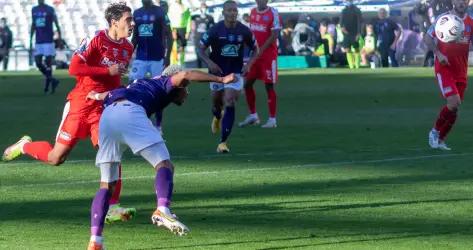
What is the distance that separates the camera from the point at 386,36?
4909 centimetres

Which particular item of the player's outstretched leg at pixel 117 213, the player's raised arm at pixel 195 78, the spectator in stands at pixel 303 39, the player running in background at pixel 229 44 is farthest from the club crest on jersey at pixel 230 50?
the spectator in stands at pixel 303 39

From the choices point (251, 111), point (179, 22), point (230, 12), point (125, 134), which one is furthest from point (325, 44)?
point (125, 134)

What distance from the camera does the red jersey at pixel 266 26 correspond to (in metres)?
25.0

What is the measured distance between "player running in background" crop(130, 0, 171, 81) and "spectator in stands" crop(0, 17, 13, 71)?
31.9m

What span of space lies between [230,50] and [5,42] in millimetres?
34993

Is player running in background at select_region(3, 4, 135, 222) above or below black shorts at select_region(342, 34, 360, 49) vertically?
above

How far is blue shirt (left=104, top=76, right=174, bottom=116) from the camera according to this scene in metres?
10.6

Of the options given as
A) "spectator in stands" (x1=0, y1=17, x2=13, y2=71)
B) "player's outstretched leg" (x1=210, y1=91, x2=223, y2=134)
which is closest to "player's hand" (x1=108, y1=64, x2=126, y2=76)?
"player's outstretched leg" (x1=210, y1=91, x2=223, y2=134)

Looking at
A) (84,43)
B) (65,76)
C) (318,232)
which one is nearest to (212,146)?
(84,43)

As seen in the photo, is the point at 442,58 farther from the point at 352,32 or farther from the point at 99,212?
the point at 352,32

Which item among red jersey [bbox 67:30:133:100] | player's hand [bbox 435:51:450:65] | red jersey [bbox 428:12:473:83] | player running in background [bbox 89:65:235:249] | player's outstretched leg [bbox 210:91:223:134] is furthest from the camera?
player's outstretched leg [bbox 210:91:223:134]

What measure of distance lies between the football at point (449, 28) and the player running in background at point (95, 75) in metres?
6.66

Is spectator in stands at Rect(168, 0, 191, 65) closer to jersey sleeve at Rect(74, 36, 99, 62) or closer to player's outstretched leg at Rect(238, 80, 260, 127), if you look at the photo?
player's outstretched leg at Rect(238, 80, 260, 127)

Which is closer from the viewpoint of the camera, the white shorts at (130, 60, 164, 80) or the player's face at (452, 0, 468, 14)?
the player's face at (452, 0, 468, 14)
